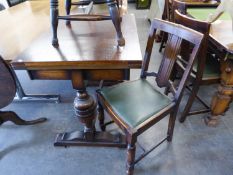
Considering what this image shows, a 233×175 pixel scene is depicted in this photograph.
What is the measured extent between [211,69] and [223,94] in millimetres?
234

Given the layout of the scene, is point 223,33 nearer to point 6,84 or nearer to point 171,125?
point 171,125

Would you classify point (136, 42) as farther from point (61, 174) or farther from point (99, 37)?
point (61, 174)

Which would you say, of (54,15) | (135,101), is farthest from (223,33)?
(54,15)

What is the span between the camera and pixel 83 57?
2.82ft

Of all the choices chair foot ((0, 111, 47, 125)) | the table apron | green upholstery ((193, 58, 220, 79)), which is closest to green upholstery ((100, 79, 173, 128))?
the table apron

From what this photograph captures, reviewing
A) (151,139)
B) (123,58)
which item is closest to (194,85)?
(151,139)

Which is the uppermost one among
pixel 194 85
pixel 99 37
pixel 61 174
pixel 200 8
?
pixel 99 37

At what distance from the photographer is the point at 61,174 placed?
1317mm

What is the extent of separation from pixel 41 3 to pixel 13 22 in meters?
0.82

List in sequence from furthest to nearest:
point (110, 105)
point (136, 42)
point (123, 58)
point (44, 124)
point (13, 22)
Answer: point (13, 22), point (44, 124), point (110, 105), point (136, 42), point (123, 58)

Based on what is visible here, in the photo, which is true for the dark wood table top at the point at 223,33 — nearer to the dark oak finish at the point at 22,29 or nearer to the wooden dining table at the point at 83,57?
the wooden dining table at the point at 83,57

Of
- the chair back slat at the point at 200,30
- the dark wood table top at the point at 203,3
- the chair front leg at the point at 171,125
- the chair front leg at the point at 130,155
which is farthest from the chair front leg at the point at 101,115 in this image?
the dark wood table top at the point at 203,3

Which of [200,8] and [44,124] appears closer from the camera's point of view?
[44,124]

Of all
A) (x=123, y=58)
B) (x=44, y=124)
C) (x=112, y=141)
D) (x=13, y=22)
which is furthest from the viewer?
(x=13, y=22)
